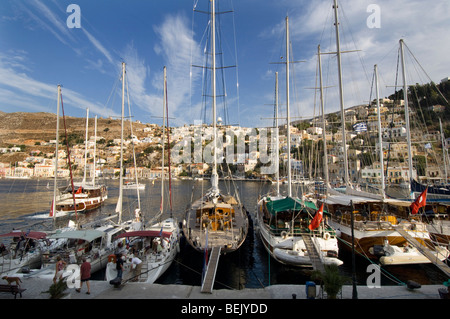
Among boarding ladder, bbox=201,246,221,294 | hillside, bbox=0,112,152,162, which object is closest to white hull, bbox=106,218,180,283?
boarding ladder, bbox=201,246,221,294

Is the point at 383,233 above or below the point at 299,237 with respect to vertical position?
above

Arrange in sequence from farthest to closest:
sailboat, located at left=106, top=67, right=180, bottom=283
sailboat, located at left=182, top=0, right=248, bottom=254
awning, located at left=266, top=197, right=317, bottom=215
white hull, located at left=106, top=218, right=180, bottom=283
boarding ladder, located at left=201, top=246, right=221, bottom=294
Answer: awning, located at left=266, top=197, right=317, bottom=215, sailboat, located at left=182, top=0, right=248, bottom=254, sailboat, located at left=106, top=67, right=180, bottom=283, white hull, located at left=106, top=218, right=180, bottom=283, boarding ladder, located at left=201, top=246, right=221, bottom=294

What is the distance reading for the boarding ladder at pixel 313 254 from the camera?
11352mm

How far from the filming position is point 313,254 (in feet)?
40.0

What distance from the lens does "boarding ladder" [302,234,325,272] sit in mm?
11352

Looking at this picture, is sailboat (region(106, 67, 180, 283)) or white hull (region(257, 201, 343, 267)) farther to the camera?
white hull (region(257, 201, 343, 267))

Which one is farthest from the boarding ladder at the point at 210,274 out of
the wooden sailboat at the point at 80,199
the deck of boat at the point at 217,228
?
the wooden sailboat at the point at 80,199

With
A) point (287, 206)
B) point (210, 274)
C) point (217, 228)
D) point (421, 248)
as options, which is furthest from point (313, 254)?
point (210, 274)

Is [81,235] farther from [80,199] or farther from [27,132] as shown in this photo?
[27,132]

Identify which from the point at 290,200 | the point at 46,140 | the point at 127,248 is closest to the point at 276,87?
the point at 290,200

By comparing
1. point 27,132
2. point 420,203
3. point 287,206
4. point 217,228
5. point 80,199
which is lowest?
point 80,199

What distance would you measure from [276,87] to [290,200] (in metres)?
17.6

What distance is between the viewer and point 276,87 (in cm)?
2950

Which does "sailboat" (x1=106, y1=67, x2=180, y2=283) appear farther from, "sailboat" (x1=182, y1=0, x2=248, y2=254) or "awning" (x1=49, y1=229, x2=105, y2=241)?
"awning" (x1=49, y1=229, x2=105, y2=241)
